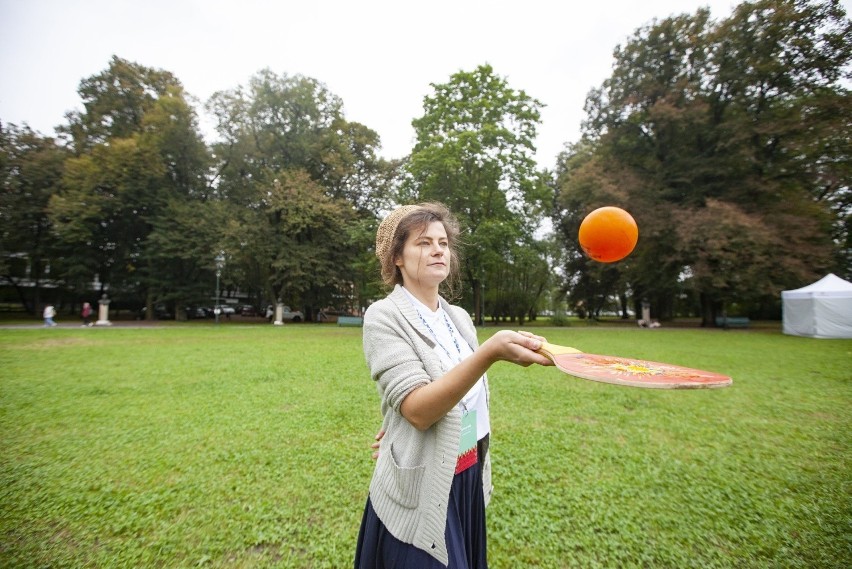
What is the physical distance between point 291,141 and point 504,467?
32.4 metres

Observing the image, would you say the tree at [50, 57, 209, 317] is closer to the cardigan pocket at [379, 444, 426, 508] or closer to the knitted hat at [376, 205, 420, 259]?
the knitted hat at [376, 205, 420, 259]

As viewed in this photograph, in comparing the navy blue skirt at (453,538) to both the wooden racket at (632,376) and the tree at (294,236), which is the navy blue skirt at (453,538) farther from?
the tree at (294,236)

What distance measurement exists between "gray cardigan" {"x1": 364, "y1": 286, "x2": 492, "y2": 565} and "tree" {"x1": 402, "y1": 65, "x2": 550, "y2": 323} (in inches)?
749

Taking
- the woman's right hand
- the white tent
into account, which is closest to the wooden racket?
the woman's right hand

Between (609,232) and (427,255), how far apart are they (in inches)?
50.0

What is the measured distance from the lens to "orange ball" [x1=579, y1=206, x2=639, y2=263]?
2.26 m

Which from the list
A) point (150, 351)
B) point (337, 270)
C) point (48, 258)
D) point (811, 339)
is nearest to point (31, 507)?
point (150, 351)

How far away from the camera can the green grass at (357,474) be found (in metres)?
2.96

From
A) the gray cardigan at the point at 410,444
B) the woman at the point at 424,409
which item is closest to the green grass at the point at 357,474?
the woman at the point at 424,409

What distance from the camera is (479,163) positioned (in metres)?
21.3

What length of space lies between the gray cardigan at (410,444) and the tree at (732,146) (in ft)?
72.7

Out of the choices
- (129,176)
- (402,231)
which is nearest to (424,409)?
(402,231)

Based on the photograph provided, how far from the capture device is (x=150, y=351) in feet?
42.1

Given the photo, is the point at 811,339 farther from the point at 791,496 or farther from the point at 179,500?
the point at 179,500
